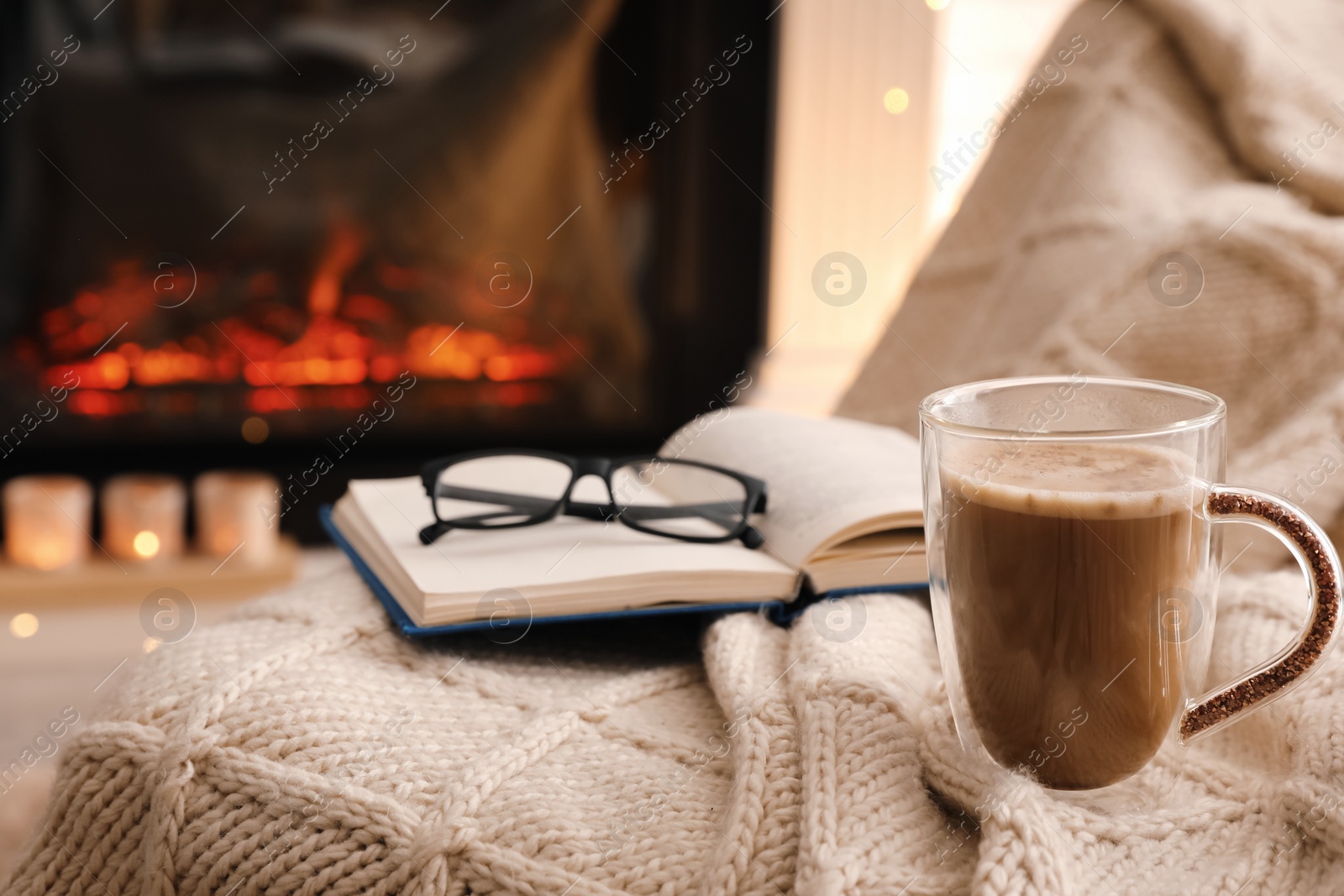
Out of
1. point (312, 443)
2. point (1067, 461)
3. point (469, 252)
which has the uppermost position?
point (1067, 461)

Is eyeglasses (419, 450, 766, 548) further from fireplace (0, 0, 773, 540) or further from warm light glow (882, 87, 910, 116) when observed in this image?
warm light glow (882, 87, 910, 116)

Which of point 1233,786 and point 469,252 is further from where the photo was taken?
point 469,252

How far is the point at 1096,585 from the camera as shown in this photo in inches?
17.1

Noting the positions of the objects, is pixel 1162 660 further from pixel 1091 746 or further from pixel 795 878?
pixel 795 878

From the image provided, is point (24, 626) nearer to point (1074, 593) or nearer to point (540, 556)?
point (540, 556)

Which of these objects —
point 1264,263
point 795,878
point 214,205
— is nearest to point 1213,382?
point 1264,263

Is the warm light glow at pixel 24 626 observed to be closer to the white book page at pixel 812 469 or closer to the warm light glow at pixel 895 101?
the white book page at pixel 812 469

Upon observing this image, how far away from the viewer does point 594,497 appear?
0.83 metres

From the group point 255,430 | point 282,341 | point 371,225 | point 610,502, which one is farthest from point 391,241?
point 610,502

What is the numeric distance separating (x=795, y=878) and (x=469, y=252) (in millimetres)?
1640

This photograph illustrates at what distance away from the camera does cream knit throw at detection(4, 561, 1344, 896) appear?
41 cm

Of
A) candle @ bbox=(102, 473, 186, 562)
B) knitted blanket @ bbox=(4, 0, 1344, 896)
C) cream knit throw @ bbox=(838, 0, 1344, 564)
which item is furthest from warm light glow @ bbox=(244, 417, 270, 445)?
knitted blanket @ bbox=(4, 0, 1344, 896)

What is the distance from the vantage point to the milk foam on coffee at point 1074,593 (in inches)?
16.8

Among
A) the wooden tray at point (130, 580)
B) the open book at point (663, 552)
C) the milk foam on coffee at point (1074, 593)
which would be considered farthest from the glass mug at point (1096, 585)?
the wooden tray at point (130, 580)
